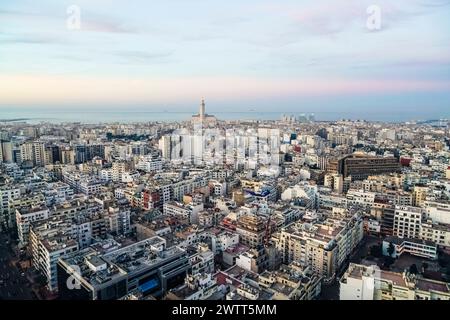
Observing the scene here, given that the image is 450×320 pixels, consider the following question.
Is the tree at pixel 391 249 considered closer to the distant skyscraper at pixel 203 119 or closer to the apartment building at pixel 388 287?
the apartment building at pixel 388 287

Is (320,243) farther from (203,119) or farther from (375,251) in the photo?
(203,119)

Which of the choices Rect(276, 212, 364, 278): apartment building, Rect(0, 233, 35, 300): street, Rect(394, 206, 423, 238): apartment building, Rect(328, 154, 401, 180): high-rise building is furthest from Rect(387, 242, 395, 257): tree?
Rect(0, 233, 35, 300): street

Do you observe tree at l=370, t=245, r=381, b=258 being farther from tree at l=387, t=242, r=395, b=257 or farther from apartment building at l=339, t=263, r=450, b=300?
apartment building at l=339, t=263, r=450, b=300

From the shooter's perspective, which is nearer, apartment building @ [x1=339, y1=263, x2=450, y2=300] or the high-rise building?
apartment building @ [x1=339, y1=263, x2=450, y2=300]

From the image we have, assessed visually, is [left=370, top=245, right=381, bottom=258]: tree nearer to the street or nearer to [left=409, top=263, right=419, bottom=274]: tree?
[left=409, top=263, right=419, bottom=274]: tree

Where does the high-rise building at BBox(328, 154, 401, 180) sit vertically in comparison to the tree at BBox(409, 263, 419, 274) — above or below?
above

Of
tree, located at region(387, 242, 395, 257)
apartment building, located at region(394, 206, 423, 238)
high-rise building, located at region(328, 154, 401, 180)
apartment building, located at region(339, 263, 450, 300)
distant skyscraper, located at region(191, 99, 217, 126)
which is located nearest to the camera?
apartment building, located at region(339, 263, 450, 300)

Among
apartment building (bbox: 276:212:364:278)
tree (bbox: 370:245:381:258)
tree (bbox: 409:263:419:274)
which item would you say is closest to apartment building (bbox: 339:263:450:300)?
apartment building (bbox: 276:212:364:278)

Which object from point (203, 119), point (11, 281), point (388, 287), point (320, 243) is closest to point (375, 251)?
point (320, 243)

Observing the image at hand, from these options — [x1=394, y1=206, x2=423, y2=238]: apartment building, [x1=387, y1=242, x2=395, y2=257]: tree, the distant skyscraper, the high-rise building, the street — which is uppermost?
the distant skyscraper

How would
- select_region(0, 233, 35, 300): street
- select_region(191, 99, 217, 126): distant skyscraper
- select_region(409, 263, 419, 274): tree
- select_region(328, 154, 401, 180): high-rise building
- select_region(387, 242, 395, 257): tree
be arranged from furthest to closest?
select_region(191, 99, 217, 126): distant skyscraper
select_region(328, 154, 401, 180): high-rise building
select_region(387, 242, 395, 257): tree
select_region(409, 263, 419, 274): tree
select_region(0, 233, 35, 300): street
